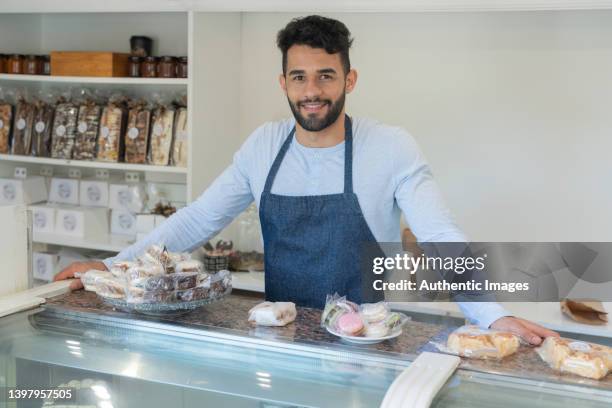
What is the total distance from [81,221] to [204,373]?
2.58 meters

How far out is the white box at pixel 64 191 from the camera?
13.8 feet

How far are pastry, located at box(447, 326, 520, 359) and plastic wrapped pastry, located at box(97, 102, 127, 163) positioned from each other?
2632 millimetres

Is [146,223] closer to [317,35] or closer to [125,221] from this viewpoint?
[125,221]

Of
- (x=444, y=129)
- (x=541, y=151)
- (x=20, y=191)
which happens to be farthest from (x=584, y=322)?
(x=20, y=191)

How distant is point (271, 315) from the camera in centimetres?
181

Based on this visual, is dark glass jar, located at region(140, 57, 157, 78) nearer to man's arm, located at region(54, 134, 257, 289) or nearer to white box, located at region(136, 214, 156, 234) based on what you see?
white box, located at region(136, 214, 156, 234)

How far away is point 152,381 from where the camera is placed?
5.33ft

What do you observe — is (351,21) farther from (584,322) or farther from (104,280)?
(104,280)

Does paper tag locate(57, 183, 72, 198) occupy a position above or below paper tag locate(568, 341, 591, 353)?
above

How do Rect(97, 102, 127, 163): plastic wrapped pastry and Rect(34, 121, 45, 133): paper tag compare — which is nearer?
Rect(97, 102, 127, 163): plastic wrapped pastry

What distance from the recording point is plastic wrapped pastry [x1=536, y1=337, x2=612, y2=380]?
1.52m

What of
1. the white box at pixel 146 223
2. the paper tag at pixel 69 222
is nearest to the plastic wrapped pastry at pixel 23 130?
the paper tag at pixel 69 222

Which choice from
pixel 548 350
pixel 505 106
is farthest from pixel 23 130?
pixel 548 350

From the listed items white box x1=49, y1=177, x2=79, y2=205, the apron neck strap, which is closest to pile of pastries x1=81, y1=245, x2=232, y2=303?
the apron neck strap
